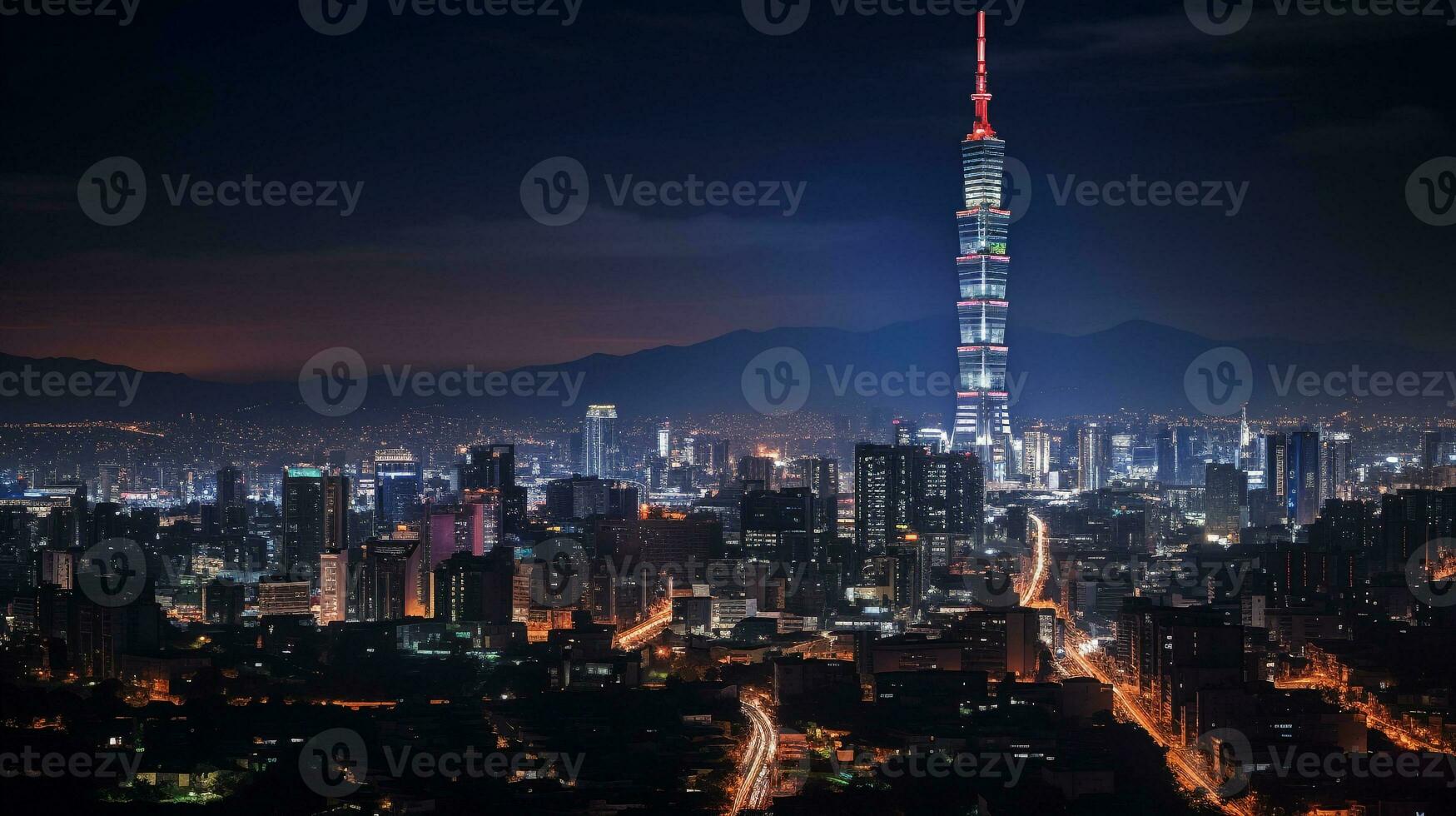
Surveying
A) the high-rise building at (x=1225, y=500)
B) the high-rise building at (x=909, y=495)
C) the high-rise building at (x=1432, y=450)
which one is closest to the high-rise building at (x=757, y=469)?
the high-rise building at (x=909, y=495)

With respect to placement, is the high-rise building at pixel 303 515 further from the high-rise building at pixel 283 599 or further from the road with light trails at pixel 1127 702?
the road with light trails at pixel 1127 702

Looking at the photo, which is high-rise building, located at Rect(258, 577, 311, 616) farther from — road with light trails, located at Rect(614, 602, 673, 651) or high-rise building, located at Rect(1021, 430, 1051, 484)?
high-rise building, located at Rect(1021, 430, 1051, 484)

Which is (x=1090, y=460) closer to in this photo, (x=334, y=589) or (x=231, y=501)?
(x=231, y=501)

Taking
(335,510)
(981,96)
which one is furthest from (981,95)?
(335,510)

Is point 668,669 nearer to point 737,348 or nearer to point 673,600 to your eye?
point 673,600

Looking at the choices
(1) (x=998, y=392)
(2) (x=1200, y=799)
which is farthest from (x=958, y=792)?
(1) (x=998, y=392)

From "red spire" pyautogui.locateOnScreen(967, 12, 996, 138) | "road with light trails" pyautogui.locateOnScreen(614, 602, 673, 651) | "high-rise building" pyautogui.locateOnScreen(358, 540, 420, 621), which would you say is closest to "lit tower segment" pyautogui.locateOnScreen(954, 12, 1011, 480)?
"red spire" pyautogui.locateOnScreen(967, 12, 996, 138)
